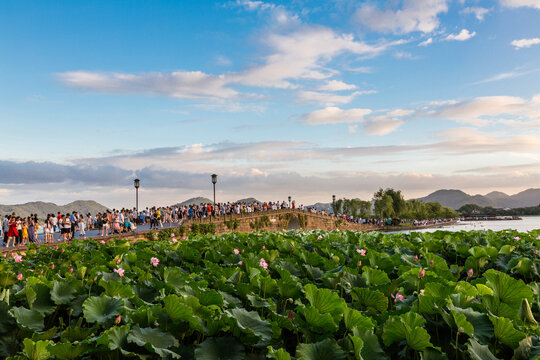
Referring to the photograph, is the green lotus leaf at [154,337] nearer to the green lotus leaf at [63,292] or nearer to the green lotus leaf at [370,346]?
the green lotus leaf at [370,346]

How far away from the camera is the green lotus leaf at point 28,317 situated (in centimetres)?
240

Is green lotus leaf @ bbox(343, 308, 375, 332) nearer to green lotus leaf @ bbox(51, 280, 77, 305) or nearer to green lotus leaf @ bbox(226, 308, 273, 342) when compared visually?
green lotus leaf @ bbox(226, 308, 273, 342)

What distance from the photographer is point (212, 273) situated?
3512 mm

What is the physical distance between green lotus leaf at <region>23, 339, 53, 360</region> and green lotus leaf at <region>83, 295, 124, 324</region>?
342 mm

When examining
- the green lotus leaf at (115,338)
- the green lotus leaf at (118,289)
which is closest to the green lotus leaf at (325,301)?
the green lotus leaf at (115,338)

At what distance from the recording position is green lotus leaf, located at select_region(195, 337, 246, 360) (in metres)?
1.86

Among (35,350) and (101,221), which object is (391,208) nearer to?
(101,221)

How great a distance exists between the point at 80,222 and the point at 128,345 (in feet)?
84.3

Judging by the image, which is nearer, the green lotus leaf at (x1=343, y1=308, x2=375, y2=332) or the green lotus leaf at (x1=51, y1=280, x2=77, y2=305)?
the green lotus leaf at (x1=343, y1=308, x2=375, y2=332)

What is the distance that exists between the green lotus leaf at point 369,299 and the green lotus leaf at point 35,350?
1660 millimetres

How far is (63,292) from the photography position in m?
2.88

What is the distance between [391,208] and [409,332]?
95.4 metres

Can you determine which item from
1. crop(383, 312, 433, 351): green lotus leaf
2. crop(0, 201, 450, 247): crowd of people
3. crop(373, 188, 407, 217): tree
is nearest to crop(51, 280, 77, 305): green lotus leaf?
crop(383, 312, 433, 351): green lotus leaf

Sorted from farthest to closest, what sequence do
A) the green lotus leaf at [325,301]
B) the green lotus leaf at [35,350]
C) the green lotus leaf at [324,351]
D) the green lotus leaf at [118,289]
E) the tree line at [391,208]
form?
the tree line at [391,208] → the green lotus leaf at [118,289] → the green lotus leaf at [325,301] → the green lotus leaf at [35,350] → the green lotus leaf at [324,351]
